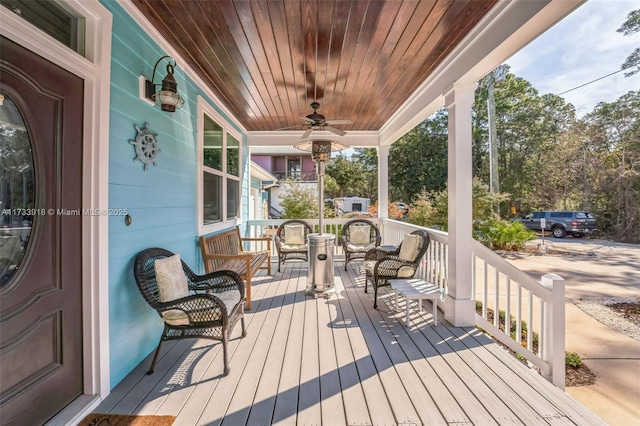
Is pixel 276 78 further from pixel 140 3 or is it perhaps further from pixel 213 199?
pixel 213 199

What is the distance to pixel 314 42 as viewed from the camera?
105 inches

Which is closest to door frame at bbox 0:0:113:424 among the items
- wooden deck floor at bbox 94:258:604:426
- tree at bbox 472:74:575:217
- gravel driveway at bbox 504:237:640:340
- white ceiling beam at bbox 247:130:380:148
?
wooden deck floor at bbox 94:258:604:426

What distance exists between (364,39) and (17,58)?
2.39 m

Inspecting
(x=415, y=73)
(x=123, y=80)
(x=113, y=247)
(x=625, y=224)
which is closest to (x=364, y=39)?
(x=415, y=73)

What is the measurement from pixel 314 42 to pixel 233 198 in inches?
135

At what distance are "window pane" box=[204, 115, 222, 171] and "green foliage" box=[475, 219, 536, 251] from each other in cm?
916

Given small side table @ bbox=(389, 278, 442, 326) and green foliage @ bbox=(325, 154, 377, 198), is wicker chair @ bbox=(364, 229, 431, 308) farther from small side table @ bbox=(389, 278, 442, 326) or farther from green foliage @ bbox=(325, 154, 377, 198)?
green foliage @ bbox=(325, 154, 377, 198)

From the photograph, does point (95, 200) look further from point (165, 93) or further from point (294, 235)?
point (294, 235)

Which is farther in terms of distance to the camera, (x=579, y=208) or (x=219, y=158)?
(x=579, y=208)

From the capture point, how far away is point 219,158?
4.52 m

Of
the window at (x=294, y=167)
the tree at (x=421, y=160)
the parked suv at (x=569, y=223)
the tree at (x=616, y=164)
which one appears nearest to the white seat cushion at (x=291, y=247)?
the window at (x=294, y=167)

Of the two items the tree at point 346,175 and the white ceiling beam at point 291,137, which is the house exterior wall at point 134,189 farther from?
the tree at point 346,175

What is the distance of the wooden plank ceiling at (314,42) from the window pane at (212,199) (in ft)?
3.93

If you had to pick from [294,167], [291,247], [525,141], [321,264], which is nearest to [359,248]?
[291,247]
